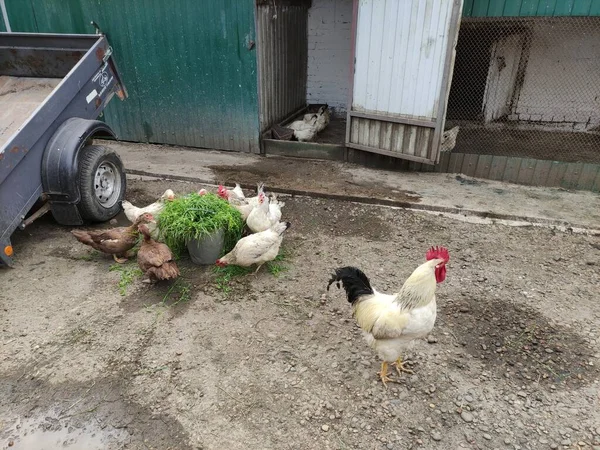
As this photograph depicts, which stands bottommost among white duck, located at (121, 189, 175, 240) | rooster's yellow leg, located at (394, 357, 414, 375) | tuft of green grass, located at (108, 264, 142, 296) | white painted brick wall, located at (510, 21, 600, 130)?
tuft of green grass, located at (108, 264, 142, 296)

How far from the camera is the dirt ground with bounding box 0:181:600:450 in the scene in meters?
2.90

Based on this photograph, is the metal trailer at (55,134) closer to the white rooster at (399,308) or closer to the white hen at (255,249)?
the white hen at (255,249)

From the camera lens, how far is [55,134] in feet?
15.8

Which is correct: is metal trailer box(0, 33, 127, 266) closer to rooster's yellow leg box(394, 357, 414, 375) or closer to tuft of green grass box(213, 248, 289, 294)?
tuft of green grass box(213, 248, 289, 294)

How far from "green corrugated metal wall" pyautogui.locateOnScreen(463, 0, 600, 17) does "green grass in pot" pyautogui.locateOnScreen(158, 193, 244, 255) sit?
183 inches

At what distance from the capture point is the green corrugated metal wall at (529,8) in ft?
18.8

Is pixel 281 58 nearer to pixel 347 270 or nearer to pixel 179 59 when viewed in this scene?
pixel 179 59

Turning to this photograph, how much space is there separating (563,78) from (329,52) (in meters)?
4.59

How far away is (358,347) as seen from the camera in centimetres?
356

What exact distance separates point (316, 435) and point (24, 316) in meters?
2.91

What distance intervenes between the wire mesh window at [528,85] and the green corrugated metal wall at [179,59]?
12.8 feet

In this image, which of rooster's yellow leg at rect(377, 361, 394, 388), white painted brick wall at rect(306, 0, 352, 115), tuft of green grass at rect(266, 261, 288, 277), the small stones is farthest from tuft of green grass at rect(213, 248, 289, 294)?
white painted brick wall at rect(306, 0, 352, 115)

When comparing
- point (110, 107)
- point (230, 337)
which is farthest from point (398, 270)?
point (110, 107)

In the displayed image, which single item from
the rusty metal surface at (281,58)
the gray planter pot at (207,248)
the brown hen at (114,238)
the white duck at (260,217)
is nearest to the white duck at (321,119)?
the rusty metal surface at (281,58)
